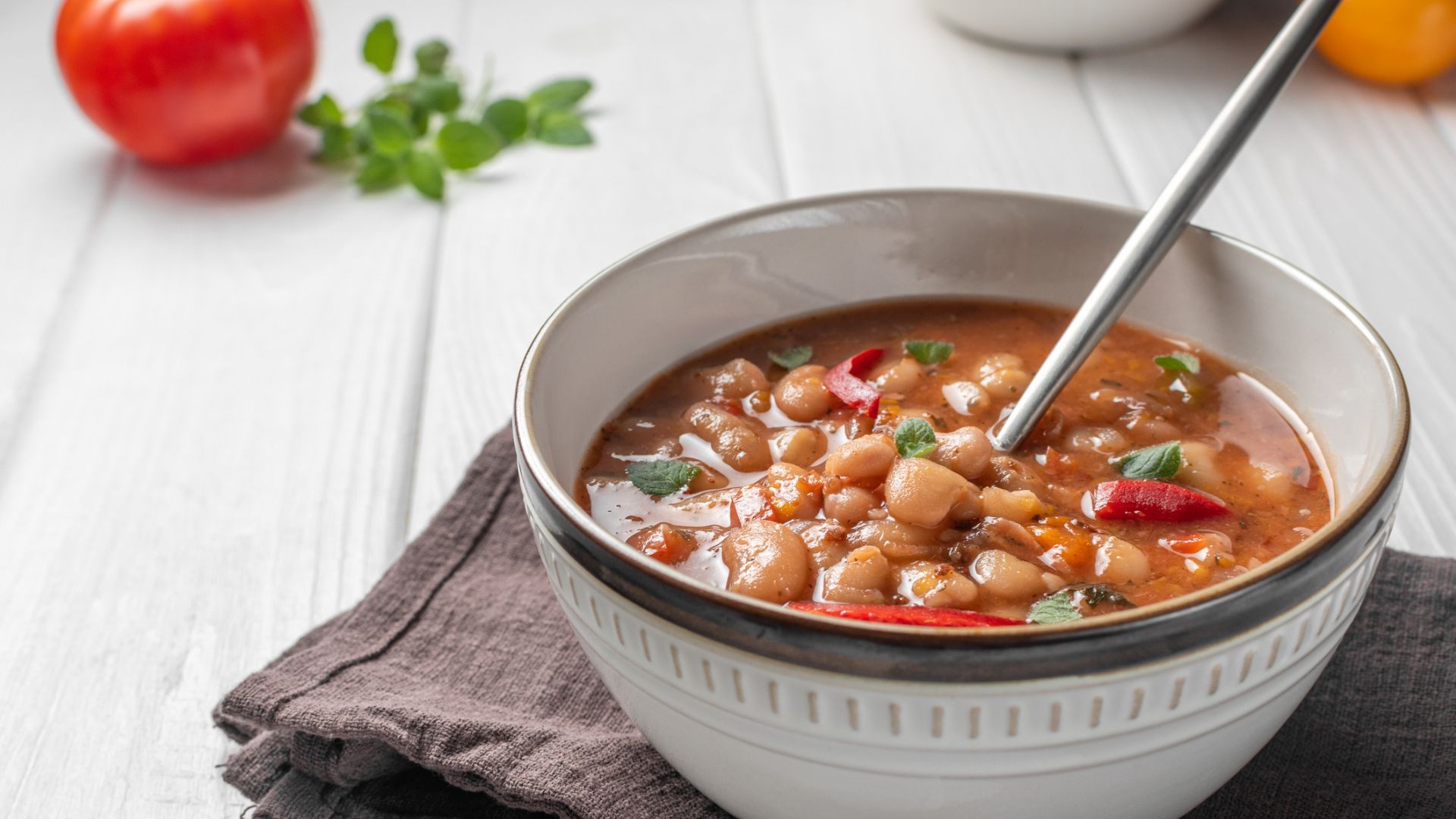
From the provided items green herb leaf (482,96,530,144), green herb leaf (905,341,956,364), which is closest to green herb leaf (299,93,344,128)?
green herb leaf (482,96,530,144)

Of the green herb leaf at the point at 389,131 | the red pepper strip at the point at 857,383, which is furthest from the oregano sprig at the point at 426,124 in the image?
the red pepper strip at the point at 857,383

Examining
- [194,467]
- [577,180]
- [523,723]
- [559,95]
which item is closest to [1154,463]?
[523,723]

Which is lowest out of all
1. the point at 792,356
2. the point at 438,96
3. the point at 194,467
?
the point at 194,467

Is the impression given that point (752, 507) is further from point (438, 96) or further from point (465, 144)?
point (438, 96)

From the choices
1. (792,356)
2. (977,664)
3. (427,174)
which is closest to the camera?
(977,664)

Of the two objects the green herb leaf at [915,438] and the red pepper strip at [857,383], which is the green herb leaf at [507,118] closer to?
the red pepper strip at [857,383]

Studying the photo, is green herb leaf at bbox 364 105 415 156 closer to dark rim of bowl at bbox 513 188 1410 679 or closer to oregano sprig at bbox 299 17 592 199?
oregano sprig at bbox 299 17 592 199

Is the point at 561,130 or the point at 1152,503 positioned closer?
the point at 1152,503
